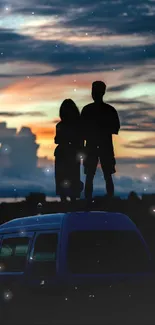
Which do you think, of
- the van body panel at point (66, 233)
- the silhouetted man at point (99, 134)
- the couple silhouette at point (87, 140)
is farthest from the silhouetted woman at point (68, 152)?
the van body panel at point (66, 233)

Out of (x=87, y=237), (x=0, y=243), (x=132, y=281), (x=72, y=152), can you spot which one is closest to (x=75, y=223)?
(x=87, y=237)

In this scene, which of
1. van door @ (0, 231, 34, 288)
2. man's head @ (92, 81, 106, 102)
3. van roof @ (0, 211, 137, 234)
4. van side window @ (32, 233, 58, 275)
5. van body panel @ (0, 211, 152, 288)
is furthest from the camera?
man's head @ (92, 81, 106, 102)

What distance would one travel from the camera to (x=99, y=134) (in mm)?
16750

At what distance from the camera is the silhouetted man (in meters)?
16.6

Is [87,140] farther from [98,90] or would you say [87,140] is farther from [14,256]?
[14,256]

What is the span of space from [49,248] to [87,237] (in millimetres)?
503

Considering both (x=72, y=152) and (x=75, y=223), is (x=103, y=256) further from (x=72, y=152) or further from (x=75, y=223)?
(x=72, y=152)

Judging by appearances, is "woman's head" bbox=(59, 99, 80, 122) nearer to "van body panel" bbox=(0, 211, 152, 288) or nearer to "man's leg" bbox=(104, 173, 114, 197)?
"man's leg" bbox=(104, 173, 114, 197)

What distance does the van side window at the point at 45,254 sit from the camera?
11406 mm

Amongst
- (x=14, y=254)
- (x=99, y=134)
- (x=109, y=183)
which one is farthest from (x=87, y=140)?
(x=14, y=254)

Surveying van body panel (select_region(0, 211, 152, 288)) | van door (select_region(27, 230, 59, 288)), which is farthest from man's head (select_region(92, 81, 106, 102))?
van door (select_region(27, 230, 59, 288))

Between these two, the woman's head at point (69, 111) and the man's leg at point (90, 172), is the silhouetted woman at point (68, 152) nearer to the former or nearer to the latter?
the woman's head at point (69, 111)

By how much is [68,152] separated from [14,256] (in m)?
5.50

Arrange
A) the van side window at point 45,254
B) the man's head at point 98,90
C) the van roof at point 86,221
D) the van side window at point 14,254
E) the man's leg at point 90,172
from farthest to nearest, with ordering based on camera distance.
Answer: the man's leg at point 90,172
the man's head at point 98,90
the van side window at point 14,254
the van roof at point 86,221
the van side window at point 45,254
